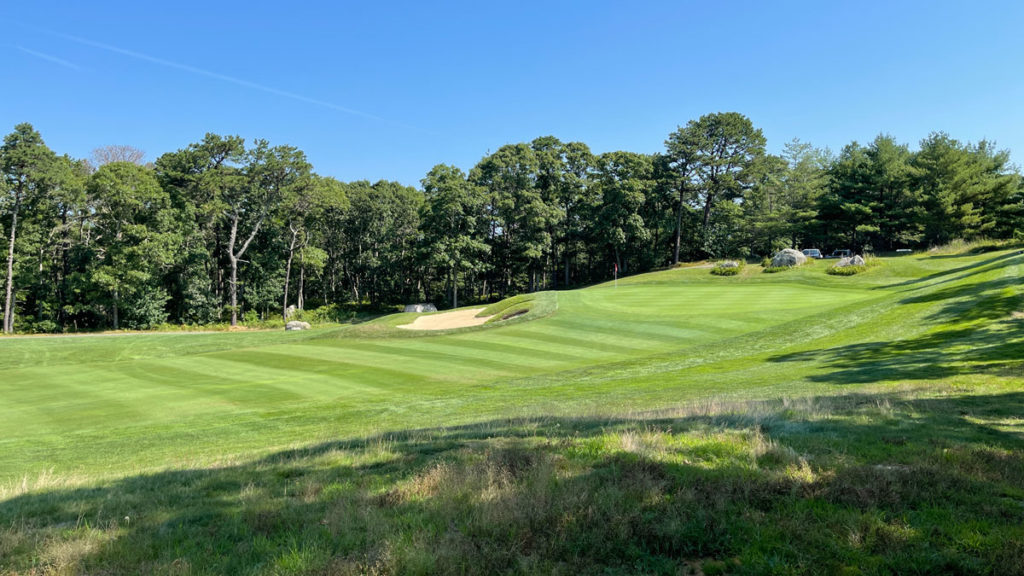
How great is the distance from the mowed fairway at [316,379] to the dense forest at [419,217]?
2405 centimetres

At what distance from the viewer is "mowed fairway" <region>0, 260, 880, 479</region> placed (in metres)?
10.8

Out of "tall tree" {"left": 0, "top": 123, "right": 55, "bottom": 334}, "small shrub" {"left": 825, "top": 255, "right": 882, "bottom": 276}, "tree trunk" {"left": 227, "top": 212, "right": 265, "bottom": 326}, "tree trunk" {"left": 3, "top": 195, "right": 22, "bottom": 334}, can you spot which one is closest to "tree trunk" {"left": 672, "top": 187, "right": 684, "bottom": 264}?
"small shrub" {"left": 825, "top": 255, "right": 882, "bottom": 276}

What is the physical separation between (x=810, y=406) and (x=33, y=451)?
49.2ft

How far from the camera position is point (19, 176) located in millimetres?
39562

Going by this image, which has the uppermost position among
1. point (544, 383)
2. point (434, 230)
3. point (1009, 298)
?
point (434, 230)

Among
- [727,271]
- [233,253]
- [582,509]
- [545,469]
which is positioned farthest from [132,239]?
[727,271]

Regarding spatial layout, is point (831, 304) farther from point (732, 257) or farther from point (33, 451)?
point (732, 257)

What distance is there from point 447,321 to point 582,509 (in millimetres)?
28197

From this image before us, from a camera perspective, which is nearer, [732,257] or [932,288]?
[932,288]

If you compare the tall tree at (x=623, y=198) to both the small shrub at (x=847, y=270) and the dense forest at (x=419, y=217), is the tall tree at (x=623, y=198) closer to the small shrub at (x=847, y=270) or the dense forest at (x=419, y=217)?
the dense forest at (x=419, y=217)

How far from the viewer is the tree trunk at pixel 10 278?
1543 inches

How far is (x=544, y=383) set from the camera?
15.9m

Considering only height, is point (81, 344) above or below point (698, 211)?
below

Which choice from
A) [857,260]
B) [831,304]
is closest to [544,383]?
[831,304]
